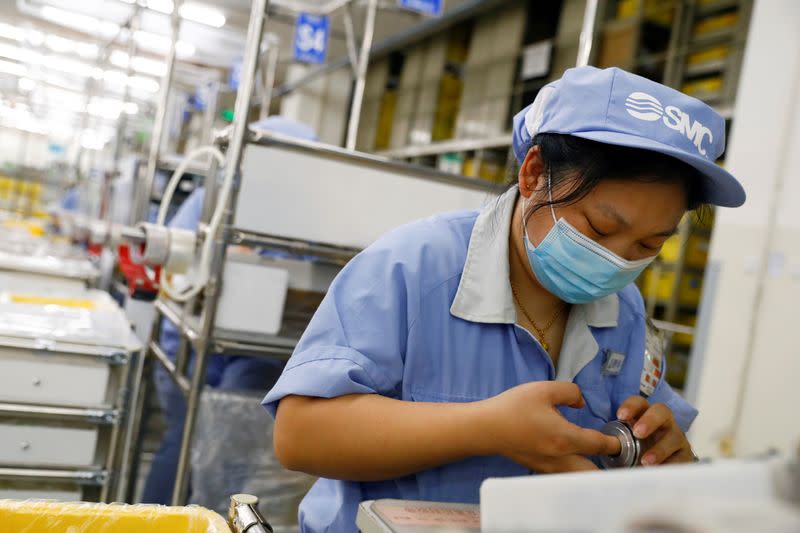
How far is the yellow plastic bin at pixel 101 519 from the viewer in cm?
90

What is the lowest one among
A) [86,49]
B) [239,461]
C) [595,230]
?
[239,461]

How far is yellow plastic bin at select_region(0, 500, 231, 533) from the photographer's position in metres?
0.90

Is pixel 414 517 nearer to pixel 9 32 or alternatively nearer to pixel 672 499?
pixel 672 499

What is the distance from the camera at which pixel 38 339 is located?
191 centimetres

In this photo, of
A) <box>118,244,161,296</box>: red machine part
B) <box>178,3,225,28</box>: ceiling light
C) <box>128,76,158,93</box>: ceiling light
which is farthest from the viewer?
<box>128,76,158,93</box>: ceiling light

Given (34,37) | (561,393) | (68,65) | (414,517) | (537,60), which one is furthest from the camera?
(68,65)

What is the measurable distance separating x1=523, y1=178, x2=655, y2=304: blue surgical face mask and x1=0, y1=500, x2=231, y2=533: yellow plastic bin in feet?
1.89

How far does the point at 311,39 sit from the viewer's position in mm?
5969

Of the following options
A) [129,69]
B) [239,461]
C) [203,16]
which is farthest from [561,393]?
[203,16]

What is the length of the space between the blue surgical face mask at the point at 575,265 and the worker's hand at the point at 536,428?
0.22 m

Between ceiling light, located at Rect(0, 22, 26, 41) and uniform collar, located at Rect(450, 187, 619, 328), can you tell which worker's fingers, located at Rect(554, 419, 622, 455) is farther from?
ceiling light, located at Rect(0, 22, 26, 41)

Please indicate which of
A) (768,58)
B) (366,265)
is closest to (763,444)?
(768,58)

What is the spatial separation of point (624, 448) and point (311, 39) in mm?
5531

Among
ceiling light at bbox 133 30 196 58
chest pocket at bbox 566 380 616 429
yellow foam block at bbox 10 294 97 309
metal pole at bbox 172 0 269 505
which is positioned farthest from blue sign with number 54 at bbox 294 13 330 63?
chest pocket at bbox 566 380 616 429
